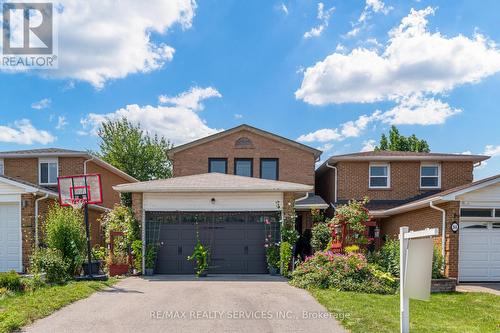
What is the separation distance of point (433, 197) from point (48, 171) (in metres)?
17.2

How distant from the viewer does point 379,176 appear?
20.3 metres

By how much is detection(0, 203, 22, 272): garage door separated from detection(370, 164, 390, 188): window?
15611 millimetres

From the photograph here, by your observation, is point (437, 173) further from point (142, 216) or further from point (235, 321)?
point (235, 321)

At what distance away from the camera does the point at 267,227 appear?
1502 centimetres

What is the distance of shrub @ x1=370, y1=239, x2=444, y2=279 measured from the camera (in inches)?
500

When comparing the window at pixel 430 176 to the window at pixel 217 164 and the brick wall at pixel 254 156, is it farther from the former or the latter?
the window at pixel 217 164

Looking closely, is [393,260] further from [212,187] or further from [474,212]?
[212,187]

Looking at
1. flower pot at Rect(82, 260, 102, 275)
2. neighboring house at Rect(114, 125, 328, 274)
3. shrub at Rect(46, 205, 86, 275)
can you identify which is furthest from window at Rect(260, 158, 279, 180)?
shrub at Rect(46, 205, 86, 275)

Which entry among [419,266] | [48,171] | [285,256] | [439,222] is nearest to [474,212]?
[439,222]

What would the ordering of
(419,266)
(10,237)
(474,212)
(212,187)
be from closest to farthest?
(419,266), (474,212), (212,187), (10,237)

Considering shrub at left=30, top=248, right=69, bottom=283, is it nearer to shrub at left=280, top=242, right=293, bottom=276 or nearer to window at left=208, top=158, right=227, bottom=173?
shrub at left=280, top=242, right=293, bottom=276

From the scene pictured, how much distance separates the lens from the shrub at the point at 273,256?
14490 millimetres

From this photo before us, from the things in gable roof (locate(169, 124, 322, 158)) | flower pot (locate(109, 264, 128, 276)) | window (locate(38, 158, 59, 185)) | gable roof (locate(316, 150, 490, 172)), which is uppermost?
gable roof (locate(169, 124, 322, 158))

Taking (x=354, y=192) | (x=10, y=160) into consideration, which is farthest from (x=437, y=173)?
(x=10, y=160)
